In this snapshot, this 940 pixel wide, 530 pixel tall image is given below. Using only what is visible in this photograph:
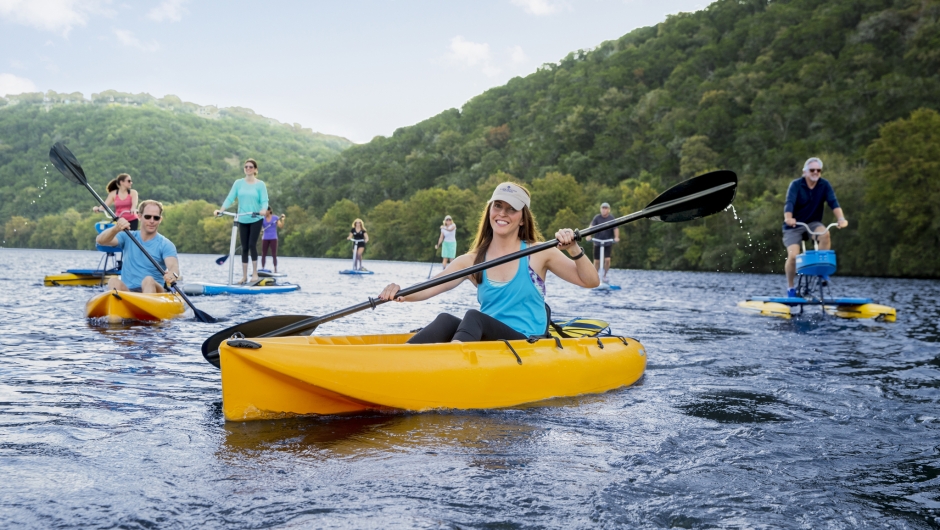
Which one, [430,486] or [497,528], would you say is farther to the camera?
[430,486]

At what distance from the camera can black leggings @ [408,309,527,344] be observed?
4.92 metres

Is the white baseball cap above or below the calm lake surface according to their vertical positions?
above

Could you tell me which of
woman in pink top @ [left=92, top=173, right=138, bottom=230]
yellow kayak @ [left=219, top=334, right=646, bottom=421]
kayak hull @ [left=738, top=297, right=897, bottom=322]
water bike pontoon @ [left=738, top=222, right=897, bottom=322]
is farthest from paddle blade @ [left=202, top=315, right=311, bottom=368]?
kayak hull @ [left=738, top=297, right=897, bottom=322]

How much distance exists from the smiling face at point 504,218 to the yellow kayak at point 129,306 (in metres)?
5.18

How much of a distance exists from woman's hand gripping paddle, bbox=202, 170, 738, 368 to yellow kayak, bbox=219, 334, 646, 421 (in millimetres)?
376

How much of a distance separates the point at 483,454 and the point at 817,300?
9.04m

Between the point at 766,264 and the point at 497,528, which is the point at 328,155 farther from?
the point at 497,528

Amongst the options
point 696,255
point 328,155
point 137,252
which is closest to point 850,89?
point 696,255

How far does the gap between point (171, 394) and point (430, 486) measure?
2.55m

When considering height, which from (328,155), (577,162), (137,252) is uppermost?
(328,155)

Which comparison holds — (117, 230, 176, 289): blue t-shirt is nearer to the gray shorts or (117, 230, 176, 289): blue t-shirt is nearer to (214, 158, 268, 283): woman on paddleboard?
(214, 158, 268, 283): woman on paddleboard

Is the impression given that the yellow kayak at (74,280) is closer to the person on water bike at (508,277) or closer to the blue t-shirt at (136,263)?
the blue t-shirt at (136,263)

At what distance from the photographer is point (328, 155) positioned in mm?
134750

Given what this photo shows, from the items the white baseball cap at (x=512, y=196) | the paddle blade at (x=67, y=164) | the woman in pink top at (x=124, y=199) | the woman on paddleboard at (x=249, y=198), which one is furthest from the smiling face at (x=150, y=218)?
the white baseball cap at (x=512, y=196)
